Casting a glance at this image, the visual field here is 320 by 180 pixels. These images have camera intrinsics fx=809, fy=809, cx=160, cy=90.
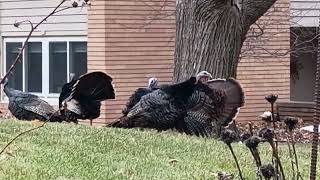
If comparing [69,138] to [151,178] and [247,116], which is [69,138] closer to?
[151,178]

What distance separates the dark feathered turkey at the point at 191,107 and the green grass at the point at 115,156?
40 cm

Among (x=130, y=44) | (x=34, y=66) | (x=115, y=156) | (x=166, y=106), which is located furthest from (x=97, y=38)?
(x=115, y=156)

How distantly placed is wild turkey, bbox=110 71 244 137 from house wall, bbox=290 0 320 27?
899 centimetres

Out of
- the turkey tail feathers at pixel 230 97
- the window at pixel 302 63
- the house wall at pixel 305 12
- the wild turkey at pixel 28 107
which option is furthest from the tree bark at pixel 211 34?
the house wall at pixel 305 12

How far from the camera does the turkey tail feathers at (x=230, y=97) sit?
10.3 m

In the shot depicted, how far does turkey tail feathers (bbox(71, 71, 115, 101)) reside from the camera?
1116 cm

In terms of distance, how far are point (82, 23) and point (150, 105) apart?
795cm

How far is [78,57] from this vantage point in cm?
1795

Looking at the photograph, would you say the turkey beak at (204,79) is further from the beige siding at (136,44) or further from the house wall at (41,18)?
the house wall at (41,18)

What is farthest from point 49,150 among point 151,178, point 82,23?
point 82,23

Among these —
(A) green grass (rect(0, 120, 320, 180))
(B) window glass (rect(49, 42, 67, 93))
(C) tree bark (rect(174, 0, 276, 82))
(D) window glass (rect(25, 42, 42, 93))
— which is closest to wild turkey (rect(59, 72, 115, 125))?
(C) tree bark (rect(174, 0, 276, 82))

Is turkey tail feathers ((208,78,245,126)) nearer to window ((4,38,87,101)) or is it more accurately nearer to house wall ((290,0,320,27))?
window ((4,38,87,101))

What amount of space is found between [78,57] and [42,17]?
1.37 metres

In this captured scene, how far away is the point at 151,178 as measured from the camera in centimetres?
652
